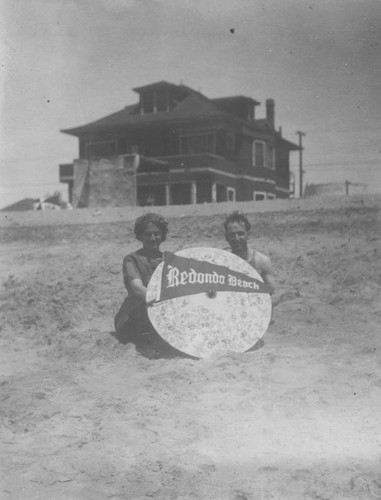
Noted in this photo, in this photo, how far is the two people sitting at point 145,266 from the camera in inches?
212

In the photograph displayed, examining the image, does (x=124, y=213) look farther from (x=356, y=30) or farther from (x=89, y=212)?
(x=356, y=30)

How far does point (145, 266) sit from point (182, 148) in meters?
15.3

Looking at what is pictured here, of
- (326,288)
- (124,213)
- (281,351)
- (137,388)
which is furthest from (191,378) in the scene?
(124,213)

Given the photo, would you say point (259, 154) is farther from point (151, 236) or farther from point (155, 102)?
A: point (151, 236)

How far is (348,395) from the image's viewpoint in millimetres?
4355

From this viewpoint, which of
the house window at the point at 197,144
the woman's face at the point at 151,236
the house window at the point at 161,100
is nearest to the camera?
the woman's face at the point at 151,236

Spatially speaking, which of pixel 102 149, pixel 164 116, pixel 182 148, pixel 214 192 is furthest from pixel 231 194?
pixel 102 149

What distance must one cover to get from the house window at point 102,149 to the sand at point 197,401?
552 inches

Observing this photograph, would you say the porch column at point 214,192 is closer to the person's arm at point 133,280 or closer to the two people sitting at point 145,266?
the two people sitting at point 145,266

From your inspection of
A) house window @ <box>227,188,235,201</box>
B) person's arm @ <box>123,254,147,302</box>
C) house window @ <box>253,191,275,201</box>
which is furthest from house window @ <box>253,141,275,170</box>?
person's arm @ <box>123,254,147,302</box>

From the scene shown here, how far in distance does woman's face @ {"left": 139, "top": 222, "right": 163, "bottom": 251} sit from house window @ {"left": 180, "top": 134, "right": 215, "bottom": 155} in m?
14.6

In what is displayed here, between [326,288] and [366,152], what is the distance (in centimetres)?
179

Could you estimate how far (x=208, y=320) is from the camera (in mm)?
5137

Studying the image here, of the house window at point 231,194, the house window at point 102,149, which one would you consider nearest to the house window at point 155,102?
the house window at point 102,149
